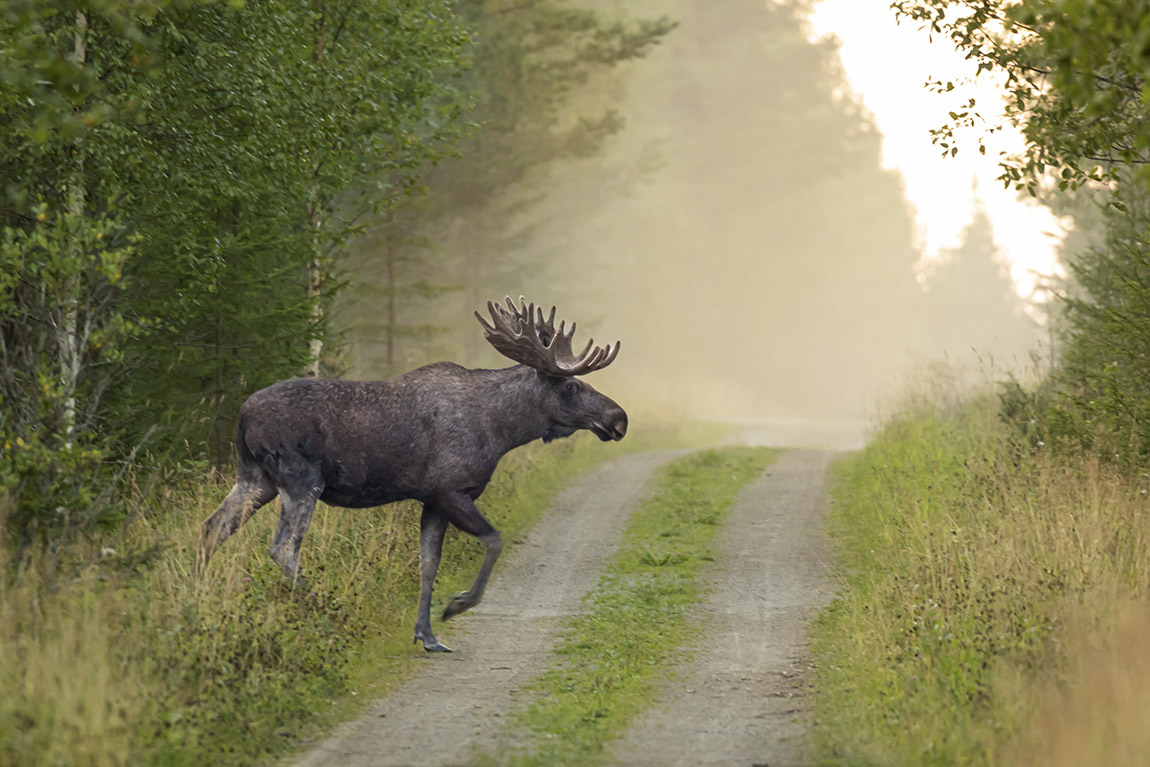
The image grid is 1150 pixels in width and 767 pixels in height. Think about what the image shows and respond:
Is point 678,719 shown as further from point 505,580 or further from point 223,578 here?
point 505,580

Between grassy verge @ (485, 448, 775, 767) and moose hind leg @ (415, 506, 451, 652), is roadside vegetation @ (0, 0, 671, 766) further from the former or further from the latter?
grassy verge @ (485, 448, 775, 767)

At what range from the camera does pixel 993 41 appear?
9.72 metres

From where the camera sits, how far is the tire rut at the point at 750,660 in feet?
22.3

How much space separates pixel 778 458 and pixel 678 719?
45.8 ft

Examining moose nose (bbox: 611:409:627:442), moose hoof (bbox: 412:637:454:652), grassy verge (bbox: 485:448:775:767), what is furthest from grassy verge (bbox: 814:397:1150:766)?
moose hoof (bbox: 412:637:454:652)

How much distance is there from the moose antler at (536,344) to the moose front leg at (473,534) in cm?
135

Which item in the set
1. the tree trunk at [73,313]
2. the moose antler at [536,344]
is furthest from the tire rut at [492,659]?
the tree trunk at [73,313]

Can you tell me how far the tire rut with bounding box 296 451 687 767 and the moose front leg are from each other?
1.37 ft

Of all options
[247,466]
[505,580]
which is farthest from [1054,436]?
[247,466]

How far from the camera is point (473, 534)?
908 cm

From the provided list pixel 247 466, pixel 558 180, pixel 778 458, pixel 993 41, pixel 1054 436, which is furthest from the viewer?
pixel 558 180

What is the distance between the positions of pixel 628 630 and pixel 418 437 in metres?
2.59

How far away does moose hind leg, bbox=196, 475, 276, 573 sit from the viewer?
8891 millimetres

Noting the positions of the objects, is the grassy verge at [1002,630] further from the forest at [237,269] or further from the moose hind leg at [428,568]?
the moose hind leg at [428,568]
